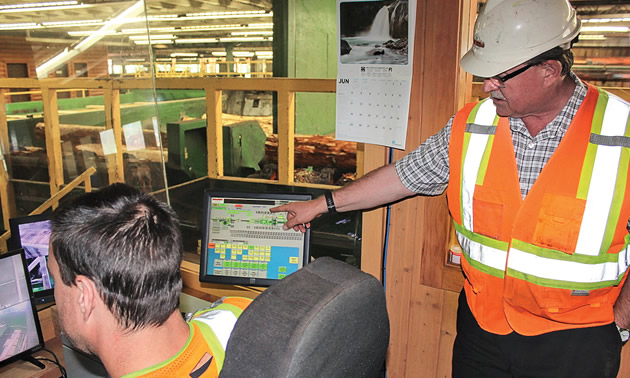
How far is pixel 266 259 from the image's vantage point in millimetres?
1706

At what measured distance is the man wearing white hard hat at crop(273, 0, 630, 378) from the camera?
1263mm

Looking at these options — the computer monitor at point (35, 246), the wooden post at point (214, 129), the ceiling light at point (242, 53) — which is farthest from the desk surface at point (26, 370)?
the ceiling light at point (242, 53)

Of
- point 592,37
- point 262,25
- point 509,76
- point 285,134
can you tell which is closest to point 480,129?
point 509,76

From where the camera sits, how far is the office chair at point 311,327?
2.05ft

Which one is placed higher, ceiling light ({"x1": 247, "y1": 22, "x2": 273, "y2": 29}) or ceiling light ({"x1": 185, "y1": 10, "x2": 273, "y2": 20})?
ceiling light ({"x1": 185, "y1": 10, "x2": 273, "y2": 20})

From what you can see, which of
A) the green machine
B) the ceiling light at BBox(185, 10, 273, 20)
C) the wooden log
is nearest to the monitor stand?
the wooden log

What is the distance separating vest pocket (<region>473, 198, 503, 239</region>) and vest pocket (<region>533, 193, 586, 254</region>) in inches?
4.2

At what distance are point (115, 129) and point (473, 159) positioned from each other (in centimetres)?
285

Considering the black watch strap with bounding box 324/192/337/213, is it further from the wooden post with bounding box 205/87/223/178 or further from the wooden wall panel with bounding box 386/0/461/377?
the wooden post with bounding box 205/87/223/178

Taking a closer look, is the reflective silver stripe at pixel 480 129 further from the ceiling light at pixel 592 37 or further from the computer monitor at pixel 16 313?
the ceiling light at pixel 592 37

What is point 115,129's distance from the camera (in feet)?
11.7

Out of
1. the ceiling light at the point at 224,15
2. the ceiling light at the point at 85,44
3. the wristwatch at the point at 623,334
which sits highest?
the ceiling light at the point at 224,15

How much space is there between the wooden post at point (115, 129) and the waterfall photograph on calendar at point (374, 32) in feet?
6.74

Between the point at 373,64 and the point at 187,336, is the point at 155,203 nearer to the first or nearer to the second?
the point at 187,336
